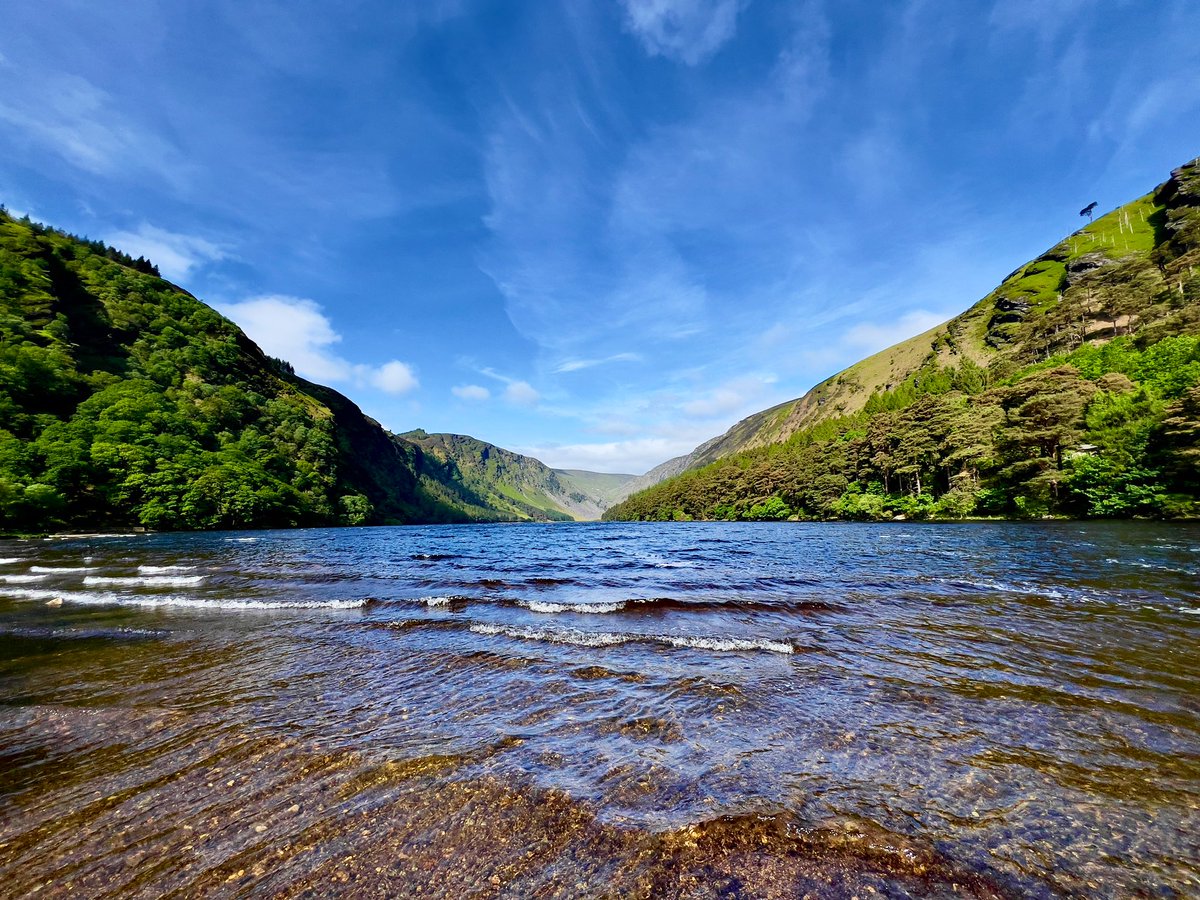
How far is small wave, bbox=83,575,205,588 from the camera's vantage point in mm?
22672

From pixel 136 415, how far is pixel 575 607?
120179 mm

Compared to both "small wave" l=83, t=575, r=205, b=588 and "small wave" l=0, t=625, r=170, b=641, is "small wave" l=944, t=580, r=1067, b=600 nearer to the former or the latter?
"small wave" l=0, t=625, r=170, b=641

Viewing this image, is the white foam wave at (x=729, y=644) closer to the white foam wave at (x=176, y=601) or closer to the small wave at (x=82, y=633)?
the white foam wave at (x=176, y=601)

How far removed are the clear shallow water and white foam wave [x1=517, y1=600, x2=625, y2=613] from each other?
0.36m

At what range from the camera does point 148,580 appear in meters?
24.1

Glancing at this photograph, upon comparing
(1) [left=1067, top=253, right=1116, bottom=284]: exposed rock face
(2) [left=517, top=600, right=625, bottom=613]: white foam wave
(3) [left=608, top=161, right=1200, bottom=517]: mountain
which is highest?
(1) [left=1067, top=253, right=1116, bottom=284]: exposed rock face

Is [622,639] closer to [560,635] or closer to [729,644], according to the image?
[560,635]

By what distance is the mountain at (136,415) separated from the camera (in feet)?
233

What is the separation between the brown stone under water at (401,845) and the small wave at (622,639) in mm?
6026

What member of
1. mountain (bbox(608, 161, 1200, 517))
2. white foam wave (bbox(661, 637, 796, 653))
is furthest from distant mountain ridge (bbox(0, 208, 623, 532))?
mountain (bbox(608, 161, 1200, 517))

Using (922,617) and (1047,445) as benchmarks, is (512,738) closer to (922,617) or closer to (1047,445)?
(922,617)

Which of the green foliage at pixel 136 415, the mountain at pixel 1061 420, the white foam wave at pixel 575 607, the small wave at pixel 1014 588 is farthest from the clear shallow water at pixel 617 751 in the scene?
the green foliage at pixel 136 415

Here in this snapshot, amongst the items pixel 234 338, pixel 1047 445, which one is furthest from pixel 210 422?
pixel 1047 445

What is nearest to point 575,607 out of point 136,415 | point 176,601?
point 176,601
